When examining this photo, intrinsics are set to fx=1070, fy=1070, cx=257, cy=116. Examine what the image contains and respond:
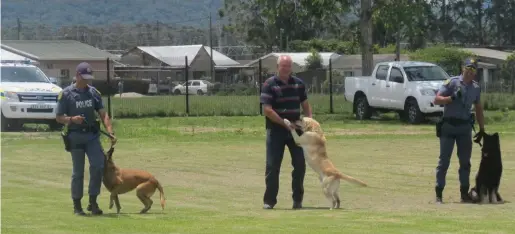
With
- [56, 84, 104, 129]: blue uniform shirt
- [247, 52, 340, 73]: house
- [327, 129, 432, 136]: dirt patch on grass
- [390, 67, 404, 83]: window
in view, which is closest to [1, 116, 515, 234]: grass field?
[327, 129, 432, 136]: dirt patch on grass

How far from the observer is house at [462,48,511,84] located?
70188 mm

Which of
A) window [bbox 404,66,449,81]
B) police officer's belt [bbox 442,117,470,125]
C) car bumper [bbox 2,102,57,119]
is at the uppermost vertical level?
window [bbox 404,66,449,81]

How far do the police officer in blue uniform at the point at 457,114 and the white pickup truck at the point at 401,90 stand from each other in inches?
607

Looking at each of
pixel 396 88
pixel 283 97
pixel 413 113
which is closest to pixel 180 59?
pixel 396 88

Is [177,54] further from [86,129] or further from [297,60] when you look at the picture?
[86,129]

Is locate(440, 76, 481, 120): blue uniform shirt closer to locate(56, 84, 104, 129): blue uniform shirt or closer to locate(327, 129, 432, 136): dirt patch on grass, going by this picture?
locate(56, 84, 104, 129): blue uniform shirt

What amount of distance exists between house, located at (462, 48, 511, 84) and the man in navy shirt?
5598cm

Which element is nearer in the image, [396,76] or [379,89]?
[396,76]

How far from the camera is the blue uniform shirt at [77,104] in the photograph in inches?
467

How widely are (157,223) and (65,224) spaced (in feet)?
3.05

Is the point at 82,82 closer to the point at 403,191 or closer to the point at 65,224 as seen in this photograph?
the point at 65,224

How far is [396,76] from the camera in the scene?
3136 cm

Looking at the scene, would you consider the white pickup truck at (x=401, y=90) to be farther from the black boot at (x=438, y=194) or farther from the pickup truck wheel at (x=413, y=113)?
the black boot at (x=438, y=194)

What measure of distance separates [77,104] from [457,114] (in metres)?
4.73
